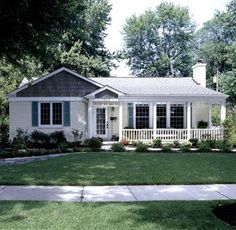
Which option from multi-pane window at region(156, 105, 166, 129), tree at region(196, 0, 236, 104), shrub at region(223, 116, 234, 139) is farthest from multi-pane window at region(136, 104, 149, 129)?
tree at region(196, 0, 236, 104)

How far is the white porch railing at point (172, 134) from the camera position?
23.3 metres

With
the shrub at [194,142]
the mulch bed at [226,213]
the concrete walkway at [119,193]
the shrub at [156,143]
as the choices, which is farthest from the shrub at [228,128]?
the mulch bed at [226,213]

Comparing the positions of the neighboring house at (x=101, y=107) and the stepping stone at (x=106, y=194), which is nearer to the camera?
the stepping stone at (x=106, y=194)

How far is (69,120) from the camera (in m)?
23.7

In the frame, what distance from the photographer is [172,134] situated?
2362cm

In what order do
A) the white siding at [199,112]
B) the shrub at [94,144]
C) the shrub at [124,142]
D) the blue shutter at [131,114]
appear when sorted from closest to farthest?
1. the shrub at [94,144]
2. the shrub at [124,142]
3. the blue shutter at [131,114]
4. the white siding at [199,112]

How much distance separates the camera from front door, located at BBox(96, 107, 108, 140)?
24984 millimetres

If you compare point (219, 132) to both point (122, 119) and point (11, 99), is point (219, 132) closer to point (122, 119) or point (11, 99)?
point (122, 119)

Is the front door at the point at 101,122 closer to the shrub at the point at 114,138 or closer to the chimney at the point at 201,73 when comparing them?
the shrub at the point at 114,138

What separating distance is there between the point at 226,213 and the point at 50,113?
18179 millimetres

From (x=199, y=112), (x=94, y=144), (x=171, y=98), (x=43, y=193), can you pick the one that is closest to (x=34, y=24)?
(x=43, y=193)

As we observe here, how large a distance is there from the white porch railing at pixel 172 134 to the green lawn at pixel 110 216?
51.2 ft

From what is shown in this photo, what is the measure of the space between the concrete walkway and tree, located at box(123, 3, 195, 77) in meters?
44.8

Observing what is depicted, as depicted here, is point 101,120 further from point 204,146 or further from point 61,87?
point 204,146
